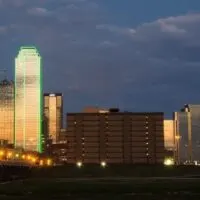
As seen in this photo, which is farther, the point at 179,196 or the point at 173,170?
the point at 173,170

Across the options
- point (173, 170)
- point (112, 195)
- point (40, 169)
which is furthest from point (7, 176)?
point (112, 195)

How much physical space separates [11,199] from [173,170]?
124 m

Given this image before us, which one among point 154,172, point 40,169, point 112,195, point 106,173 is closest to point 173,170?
point 154,172

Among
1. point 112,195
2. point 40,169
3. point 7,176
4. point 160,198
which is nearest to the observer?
point 160,198

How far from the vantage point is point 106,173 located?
197m

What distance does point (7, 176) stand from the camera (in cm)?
15575

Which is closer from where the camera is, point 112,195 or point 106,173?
point 112,195

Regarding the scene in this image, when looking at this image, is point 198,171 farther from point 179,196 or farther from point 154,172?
point 179,196

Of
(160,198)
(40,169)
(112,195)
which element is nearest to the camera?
(160,198)

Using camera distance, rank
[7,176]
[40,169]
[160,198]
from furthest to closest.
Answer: [40,169], [7,176], [160,198]

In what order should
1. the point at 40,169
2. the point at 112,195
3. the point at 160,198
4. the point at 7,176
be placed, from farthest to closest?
the point at 40,169, the point at 7,176, the point at 112,195, the point at 160,198

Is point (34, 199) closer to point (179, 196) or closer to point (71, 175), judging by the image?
point (179, 196)

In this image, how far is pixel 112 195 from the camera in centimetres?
8144

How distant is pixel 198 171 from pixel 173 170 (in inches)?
371
